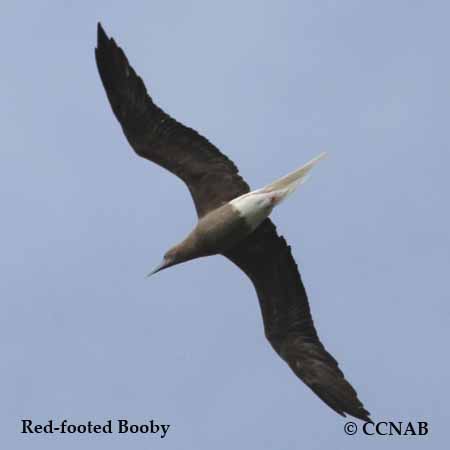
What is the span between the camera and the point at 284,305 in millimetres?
→ 20391

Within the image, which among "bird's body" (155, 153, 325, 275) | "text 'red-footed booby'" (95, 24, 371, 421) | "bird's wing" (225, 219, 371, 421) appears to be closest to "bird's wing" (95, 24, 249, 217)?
"text 'red-footed booby'" (95, 24, 371, 421)

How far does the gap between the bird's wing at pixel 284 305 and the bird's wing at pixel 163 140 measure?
2.42 feet

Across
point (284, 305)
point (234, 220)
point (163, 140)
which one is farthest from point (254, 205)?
point (284, 305)

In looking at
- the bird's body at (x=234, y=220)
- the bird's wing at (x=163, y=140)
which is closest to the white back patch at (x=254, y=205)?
the bird's body at (x=234, y=220)

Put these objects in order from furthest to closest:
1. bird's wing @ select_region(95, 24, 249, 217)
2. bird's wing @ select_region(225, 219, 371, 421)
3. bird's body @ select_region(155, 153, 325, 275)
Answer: bird's wing @ select_region(225, 219, 371, 421) < bird's body @ select_region(155, 153, 325, 275) < bird's wing @ select_region(95, 24, 249, 217)

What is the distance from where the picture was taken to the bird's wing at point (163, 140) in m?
19.4

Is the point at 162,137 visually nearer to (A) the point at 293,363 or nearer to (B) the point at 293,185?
(B) the point at 293,185

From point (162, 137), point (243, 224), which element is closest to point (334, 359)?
point (243, 224)

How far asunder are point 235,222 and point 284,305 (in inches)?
58.2

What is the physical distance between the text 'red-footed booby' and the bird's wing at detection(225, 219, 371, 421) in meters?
0.01

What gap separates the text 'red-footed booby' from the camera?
19516 mm

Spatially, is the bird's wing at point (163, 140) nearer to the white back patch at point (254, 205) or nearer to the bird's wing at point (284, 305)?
the white back patch at point (254, 205)

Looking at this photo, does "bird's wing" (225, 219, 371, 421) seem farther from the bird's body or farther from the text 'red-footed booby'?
the bird's body

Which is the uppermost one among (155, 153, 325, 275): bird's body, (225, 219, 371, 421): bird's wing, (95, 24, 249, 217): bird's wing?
(95, 24, 249, 217): bird's wing
